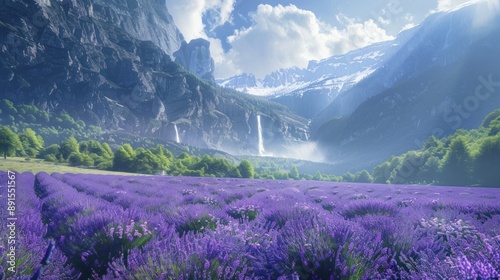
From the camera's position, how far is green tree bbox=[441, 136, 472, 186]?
45.5 meters

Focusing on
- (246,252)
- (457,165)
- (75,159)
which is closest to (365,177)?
(457,165)

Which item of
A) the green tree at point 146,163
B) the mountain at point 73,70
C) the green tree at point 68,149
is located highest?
the mountain at point 73,70

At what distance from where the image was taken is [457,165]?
46.8m

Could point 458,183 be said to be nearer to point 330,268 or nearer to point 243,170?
point 243,170

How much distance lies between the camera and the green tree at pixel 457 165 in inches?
1791

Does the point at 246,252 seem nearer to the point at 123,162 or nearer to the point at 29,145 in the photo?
the point at 123,162

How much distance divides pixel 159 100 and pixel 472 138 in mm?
180392

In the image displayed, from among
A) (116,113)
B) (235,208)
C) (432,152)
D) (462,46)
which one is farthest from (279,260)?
(462,46)

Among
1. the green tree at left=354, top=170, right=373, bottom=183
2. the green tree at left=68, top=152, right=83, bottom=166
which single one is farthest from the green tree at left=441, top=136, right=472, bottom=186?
the green tree at left=68, top=152, right=83, bottom=166

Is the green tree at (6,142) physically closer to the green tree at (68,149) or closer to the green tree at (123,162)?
the green tree at (68,149)

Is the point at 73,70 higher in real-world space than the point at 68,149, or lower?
higher

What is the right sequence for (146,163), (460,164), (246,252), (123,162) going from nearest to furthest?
(246,252) → (460,164) → (123,162) → (146,163)

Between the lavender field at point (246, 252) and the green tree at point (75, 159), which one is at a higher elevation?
the lavender field at point (246, 252)

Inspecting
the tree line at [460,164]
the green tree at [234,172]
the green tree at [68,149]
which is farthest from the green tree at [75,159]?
the tree line at [460,164]
